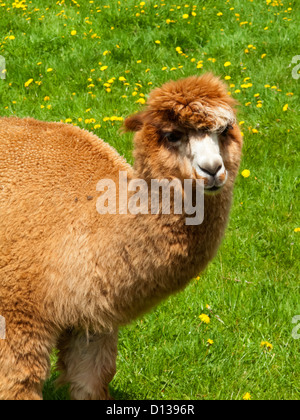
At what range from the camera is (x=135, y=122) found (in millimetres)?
3039

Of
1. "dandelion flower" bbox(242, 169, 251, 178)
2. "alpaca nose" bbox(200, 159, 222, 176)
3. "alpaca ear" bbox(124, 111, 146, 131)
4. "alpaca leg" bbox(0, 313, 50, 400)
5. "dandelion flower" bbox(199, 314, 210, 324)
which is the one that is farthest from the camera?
"dandelion flower" bbox(242, 169, 251, 178)

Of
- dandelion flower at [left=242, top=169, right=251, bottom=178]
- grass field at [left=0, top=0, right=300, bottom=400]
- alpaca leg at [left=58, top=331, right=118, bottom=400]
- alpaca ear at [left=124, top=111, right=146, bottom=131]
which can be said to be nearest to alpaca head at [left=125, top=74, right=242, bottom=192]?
alpaca ear at [left=124, top=111, right=146, bottom=131]

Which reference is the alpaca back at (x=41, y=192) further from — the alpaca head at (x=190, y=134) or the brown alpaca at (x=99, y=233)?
the alpaca head at (x=190, y=134)

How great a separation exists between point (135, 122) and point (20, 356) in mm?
1291

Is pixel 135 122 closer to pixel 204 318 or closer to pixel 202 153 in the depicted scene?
pixel 202 153

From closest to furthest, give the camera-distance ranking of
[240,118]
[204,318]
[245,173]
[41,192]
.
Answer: [41,192] < [204,318] < [245,173] < [240,118]

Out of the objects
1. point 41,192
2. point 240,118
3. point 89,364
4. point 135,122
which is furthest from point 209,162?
point 240,118

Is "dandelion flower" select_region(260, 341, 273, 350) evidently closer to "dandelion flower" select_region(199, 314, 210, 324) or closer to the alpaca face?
"dandelion flower" select_region(199, 314, 210, 324)

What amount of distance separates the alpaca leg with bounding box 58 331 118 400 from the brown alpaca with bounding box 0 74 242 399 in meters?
0.15

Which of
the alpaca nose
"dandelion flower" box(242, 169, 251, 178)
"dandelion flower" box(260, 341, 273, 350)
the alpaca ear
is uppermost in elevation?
the alpaca ear

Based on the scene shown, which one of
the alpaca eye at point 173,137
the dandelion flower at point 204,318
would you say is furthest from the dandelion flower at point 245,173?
the alpaca eye at point 173,137

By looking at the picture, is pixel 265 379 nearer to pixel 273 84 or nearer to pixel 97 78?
pixel 273 84

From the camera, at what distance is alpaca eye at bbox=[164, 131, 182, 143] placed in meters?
A: 2.86

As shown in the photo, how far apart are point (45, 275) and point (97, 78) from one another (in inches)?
166
